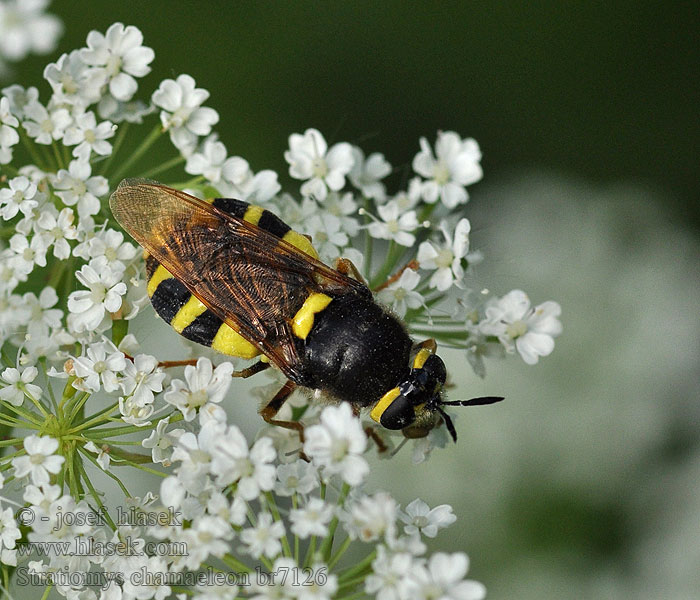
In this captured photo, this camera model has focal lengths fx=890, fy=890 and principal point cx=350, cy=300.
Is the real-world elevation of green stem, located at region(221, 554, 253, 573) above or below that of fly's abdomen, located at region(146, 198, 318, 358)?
below

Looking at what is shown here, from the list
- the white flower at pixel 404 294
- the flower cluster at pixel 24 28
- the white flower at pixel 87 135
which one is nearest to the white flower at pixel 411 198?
the white flower at pixel 404 294

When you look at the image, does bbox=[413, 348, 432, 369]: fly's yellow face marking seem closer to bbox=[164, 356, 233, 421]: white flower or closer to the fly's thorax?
the fly's thorax

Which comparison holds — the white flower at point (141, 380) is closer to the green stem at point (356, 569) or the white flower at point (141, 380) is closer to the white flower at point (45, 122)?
the green stem at point (356, 569)

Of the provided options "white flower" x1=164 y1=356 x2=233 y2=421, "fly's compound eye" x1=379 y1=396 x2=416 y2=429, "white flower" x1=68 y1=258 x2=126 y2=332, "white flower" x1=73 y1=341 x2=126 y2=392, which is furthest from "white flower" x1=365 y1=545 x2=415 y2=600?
"white flower" x1=68 y1=258 x2=126 y2=332

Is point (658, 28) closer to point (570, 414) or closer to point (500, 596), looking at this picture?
point (570, 414)

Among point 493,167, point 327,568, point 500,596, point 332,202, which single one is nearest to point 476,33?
point 493,167

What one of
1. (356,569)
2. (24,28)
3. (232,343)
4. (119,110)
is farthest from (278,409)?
(24,28)

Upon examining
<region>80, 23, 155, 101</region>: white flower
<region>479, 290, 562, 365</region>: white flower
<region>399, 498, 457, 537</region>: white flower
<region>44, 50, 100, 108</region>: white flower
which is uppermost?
<region>80, 23, 155, 101</region>: white flower
